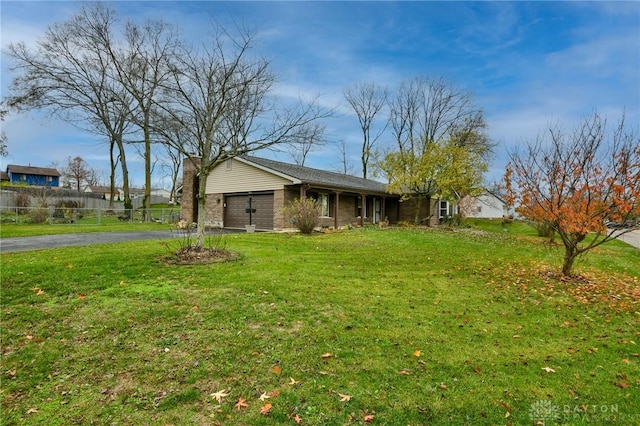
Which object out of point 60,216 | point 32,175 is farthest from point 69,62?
point 32,175

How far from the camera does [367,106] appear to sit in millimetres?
36344

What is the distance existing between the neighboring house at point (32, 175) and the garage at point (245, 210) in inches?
2215

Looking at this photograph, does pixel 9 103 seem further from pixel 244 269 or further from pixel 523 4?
pixel 523 4

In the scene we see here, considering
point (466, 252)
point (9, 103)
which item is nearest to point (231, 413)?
point (466, 252)

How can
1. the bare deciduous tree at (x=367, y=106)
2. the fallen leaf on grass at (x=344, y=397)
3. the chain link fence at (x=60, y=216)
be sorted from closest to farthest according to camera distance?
1. the fallen leaf on grass at (x=344, y=397)
2. the chain link fence at (x=60, y=216)
3. the bare deciduous tree at (x=367, y=106)

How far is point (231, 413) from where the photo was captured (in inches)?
115

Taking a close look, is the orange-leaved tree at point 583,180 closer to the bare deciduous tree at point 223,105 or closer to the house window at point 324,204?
the bare deciduous tree at point 223,105

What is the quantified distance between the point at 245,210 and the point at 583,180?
16183 mm

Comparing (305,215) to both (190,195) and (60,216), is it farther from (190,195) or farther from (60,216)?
(60,216)

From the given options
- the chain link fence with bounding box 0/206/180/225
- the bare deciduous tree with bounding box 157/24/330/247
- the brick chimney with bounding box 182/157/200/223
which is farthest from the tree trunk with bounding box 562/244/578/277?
the chain link fence with bounding box 0/206/180/225

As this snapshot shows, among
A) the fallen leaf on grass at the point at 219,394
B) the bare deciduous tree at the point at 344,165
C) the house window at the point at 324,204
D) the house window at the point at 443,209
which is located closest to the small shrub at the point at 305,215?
the house window at the point at 324,204

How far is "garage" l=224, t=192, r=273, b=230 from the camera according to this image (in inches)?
752

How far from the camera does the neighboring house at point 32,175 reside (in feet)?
195

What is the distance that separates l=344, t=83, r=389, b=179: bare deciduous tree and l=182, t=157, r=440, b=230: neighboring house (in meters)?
14.1
